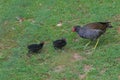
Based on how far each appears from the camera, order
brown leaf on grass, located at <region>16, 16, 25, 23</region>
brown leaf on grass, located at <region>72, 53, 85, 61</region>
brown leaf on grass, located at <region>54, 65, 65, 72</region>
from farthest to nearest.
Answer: brown leaf on grass, located at <region>16, 16, 25, 23</region>
brown leaf on grass, located at <region>72, 53, 85, 61</region>
brown leaf on grass, located at <region>54, 65, 65, 72</region>

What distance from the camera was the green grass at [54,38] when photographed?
832 cm

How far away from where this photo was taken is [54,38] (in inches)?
393

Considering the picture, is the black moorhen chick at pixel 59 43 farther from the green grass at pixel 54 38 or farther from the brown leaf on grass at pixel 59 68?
the brown leaf on grass at pixel 59 68

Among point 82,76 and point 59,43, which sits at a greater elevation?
point 59,43

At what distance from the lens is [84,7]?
11820 mm

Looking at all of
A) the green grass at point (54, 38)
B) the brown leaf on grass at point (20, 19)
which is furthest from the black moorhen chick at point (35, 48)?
the brown leaf on grass at point (20, 19)

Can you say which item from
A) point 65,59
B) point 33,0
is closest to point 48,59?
point 65,59

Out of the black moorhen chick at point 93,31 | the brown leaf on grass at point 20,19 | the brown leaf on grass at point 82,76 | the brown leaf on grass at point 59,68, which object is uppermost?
the black moorhen chick at point 93,31

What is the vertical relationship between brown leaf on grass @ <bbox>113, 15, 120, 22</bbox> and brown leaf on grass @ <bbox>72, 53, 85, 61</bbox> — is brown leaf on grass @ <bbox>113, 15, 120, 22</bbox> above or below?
above

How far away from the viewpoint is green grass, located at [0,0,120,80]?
8320 millimetres

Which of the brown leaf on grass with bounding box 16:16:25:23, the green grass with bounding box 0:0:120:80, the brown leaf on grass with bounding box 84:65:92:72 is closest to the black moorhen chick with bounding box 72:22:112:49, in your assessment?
the green grass with bounding box 0:0:120:80

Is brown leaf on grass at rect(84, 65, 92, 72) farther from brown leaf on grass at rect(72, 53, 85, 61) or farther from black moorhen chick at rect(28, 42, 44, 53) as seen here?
black moorhen chick at rect(28, 42, 44, 53)

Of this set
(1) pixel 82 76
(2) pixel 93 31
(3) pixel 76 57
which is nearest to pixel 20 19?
(2) pixel 93 31

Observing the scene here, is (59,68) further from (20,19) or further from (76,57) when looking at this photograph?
(20,19)
